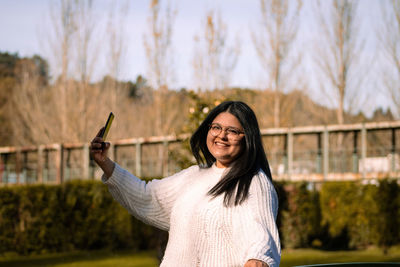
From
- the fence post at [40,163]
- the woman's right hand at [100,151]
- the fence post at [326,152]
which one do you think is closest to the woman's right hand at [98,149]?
the woman's right hand at [100,151]

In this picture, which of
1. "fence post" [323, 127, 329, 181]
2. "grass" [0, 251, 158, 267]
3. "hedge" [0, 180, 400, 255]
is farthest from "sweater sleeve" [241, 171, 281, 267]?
"fence post" [323, 127, 329, 181]

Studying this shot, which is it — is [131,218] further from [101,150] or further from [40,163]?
[40,163]

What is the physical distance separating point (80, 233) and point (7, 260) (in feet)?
4.37

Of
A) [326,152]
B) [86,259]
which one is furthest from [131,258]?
[326,152]

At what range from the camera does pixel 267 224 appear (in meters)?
1.80

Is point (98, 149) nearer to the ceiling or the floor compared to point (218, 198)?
nearer to the ceiling

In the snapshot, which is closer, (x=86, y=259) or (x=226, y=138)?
(x=226, y=138)

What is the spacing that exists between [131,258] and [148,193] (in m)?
7.52

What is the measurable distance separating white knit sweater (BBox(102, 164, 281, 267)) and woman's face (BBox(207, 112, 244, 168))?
83 millimetres

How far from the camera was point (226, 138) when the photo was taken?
2020 millimetres

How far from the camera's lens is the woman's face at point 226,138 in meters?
2.00

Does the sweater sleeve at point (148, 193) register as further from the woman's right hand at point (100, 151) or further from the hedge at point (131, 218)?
the hedge at point (131, 218)

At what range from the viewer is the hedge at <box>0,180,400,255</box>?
938 cm

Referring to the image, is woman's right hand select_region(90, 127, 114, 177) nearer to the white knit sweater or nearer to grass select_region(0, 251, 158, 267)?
the white knit sweater
